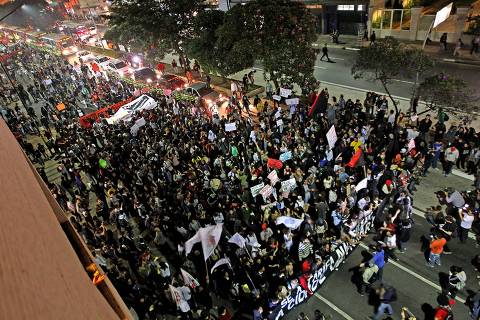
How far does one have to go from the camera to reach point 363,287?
9.97 meters

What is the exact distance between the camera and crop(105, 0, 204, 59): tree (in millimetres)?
27062

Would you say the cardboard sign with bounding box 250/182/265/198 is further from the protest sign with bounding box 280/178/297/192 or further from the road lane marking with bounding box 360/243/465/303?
the road lane marking with bounding box 360/243/465/303

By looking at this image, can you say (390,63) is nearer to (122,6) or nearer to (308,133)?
(308,133)

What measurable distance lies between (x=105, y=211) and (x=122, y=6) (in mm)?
20215

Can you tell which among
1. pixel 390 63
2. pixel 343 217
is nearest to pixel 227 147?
pixel 343 217

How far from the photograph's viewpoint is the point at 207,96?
24.5m

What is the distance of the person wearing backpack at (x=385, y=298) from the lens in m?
8.74

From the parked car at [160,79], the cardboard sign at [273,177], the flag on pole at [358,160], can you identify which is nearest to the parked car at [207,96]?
the parked car at [160,79]

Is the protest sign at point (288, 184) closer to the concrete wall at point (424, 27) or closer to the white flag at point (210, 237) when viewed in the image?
the white flag at point (210, 237)

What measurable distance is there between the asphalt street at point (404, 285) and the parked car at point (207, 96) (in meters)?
14.4

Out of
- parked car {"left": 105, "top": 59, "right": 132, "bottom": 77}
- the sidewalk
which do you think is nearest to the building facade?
the sidewalk

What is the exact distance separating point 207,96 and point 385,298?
18613 millimetres

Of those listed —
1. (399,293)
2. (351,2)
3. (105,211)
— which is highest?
(351,2)

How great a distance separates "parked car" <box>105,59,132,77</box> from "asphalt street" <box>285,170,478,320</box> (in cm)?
2777
